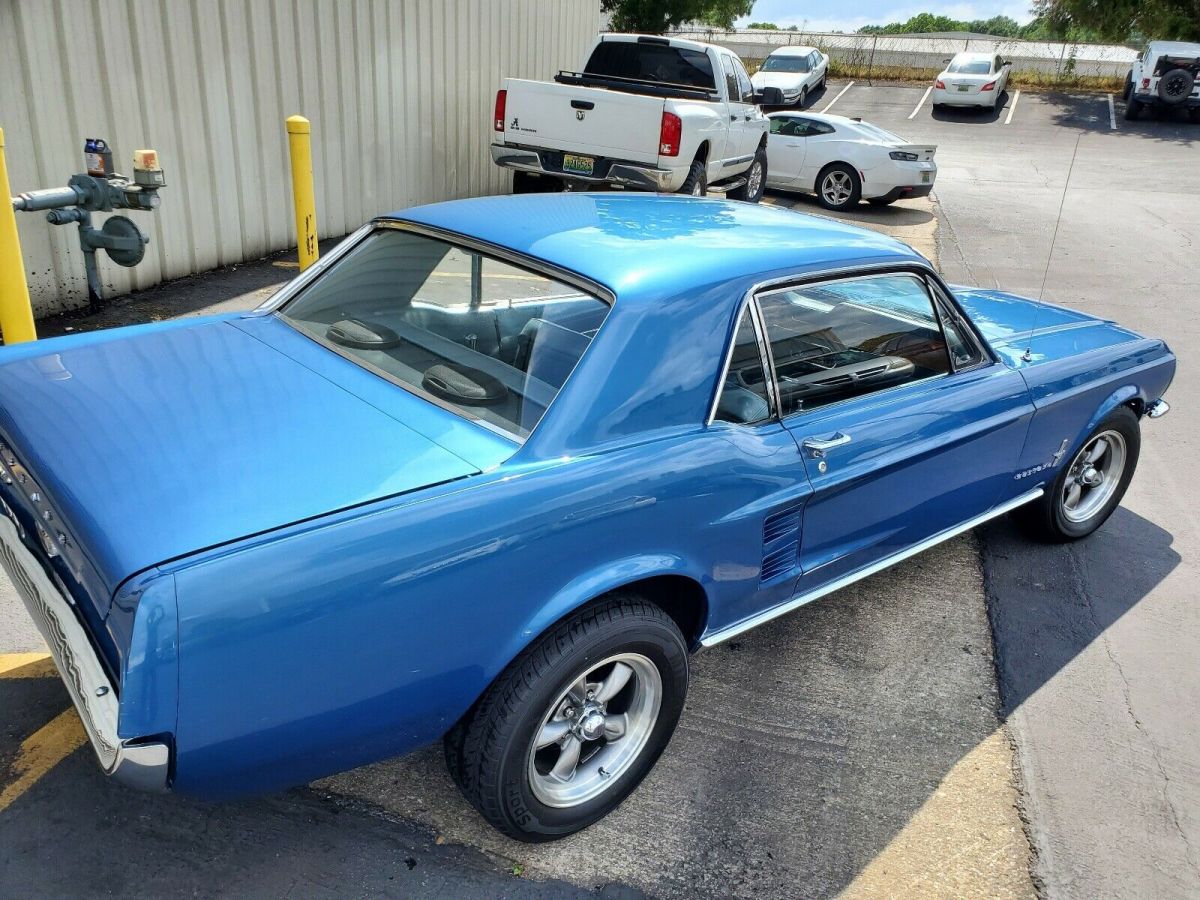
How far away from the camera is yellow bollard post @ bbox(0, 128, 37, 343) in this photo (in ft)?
15.9

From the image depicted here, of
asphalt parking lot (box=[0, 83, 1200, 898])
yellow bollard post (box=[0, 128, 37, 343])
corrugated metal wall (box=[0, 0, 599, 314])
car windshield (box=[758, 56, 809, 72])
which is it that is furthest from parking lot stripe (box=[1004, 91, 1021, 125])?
yellow bollard post (box=[0, 128, 37, 343])

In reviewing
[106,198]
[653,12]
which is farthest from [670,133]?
[653,12]

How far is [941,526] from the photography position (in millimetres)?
3568

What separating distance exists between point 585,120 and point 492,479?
26.3ft

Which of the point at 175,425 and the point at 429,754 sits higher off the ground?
the point at 175,425

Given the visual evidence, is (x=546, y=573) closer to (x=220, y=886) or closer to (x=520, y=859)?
(x=520, y=859)

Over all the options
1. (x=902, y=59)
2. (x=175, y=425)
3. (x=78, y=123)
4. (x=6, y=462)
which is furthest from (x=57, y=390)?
(x=902, y=59)

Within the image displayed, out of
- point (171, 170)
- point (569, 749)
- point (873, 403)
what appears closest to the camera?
point (569, 749)

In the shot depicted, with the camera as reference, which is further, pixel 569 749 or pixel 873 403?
pixel 873 403

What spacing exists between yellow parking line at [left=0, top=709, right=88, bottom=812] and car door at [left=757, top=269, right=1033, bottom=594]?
2.23 metres

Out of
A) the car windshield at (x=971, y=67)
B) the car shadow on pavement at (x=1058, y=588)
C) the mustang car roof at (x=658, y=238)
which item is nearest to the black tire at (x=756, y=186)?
the car shadow on pavement at (x=1058, y=588)

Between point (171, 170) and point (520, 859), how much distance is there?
20.0ft

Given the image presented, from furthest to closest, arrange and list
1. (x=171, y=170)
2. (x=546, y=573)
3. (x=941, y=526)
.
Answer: (x=171, y=170), (x=941, y=526), (x=546, y=573)

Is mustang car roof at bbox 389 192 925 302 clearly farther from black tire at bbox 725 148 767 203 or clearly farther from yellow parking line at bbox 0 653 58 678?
black tire at bbox 725 148 767 203
